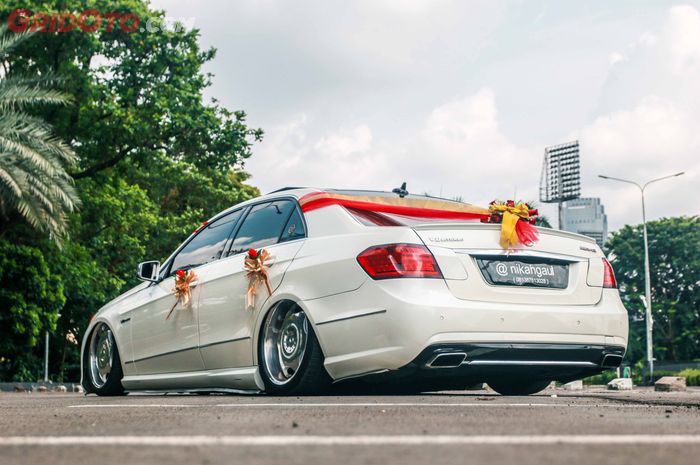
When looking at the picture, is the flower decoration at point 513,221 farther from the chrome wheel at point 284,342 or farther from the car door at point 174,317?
the car door at point 174,317

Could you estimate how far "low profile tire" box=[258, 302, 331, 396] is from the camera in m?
6.71

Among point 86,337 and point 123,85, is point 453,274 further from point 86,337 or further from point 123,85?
point 123,85

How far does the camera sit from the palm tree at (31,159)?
20891 millimetres

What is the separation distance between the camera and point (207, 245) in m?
8.45

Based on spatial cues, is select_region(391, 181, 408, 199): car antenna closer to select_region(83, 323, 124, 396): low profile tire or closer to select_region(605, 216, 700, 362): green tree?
select_region(83, 323, 124, 396): low profile tire

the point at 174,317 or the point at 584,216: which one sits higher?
the point at 584,216

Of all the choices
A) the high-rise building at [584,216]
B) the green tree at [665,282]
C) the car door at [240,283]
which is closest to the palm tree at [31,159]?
the car door at [240,283]

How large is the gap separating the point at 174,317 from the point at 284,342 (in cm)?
177

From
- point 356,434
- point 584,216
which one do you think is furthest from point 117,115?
point 584,216

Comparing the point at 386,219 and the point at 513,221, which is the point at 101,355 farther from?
the point at 513,221

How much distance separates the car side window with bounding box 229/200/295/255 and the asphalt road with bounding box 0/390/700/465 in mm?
1882

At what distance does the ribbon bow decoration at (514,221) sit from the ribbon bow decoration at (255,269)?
5.39ft

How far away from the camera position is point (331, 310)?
21.6ft

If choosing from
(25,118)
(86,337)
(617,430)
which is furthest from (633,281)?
(617,430)
